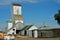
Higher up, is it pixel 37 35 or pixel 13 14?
pixel 13 14

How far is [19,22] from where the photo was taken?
2485 inches

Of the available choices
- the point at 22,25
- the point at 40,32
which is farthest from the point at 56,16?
the point at 22,25

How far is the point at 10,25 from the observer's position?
2517 inches

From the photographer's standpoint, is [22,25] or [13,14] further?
[13,14]

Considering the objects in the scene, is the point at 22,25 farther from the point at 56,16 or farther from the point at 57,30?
the point at 57,30

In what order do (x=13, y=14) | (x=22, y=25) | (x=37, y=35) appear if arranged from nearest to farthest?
(x=37, y=35)
(x=22, y=25)
(x=13, y=14)

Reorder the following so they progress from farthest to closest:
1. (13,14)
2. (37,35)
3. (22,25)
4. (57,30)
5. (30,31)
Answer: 1. (13,14)
2. (22,25)
3. (30,31)
4. (37,35)
5. (57,30)

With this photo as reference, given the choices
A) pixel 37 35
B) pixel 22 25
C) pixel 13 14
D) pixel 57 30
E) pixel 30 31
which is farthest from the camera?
pixel 13 14

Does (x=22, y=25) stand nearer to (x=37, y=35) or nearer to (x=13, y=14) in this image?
(x=13, y=14)

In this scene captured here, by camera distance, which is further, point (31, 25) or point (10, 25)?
point (10, 25)

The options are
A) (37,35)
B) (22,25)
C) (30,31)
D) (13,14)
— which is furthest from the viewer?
(13,14)

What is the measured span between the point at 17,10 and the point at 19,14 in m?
1.52

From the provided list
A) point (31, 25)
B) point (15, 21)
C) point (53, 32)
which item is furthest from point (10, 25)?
point (53, 32)

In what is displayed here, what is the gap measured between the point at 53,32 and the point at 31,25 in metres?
10.5
